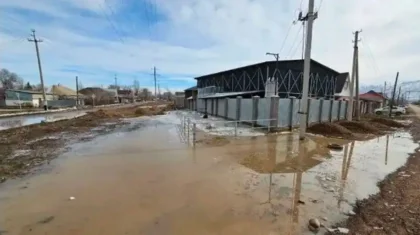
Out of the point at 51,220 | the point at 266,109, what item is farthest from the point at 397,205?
the point at 266,109

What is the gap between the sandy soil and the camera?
13.2ft

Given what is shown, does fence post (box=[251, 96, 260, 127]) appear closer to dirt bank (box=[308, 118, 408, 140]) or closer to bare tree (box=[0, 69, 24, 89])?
dirt bank (box=[308, 118, 408, 140])

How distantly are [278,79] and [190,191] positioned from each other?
953 inches

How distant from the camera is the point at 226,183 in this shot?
20.1ft

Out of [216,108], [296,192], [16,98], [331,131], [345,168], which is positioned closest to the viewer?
[296,192]

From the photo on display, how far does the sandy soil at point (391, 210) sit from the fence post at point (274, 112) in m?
8.27

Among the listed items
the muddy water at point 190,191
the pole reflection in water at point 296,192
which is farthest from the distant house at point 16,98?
the pole reflection in water at point 296,192

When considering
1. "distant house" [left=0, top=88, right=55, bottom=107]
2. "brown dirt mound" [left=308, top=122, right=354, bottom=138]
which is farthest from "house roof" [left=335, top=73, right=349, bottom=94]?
"distant house" [left=0, top=88, right=55, bottom=107]

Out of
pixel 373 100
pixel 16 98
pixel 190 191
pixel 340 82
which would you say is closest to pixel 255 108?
pixel 190 191

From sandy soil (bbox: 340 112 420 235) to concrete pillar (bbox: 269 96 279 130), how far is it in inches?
325

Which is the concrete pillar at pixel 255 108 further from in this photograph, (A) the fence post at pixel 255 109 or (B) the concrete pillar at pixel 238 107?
(B) the concrete pillar at pixel 238 107

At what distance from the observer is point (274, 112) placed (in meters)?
14.7

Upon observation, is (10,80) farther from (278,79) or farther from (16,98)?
(278,79)

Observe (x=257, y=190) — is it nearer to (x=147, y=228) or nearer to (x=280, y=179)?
(x=280, y=179)
